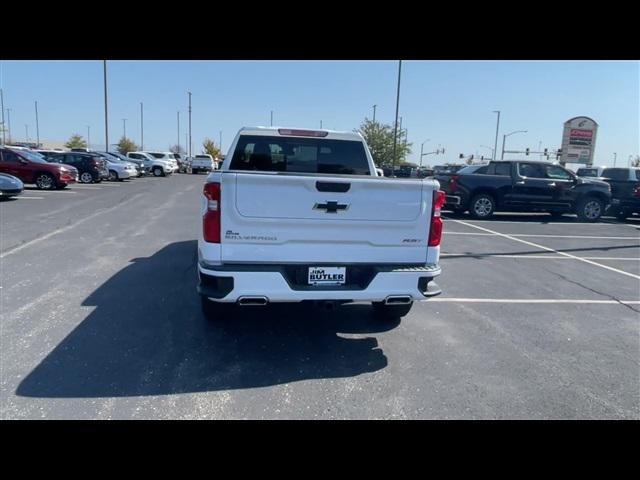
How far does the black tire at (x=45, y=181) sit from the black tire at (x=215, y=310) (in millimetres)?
18091

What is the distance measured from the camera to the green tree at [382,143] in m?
47.8

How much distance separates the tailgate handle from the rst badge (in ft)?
2.25

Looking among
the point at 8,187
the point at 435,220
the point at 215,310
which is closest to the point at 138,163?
the point at 8,187

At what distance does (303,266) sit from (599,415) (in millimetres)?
2519

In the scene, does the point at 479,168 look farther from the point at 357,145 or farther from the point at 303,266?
the point at 303,266

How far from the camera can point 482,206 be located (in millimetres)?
14992

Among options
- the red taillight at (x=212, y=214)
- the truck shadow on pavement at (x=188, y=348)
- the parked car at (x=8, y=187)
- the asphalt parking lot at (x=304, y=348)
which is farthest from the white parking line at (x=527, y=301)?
the parked car at (x=8, y=187)

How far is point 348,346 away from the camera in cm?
430

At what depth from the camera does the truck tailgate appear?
3642 mm

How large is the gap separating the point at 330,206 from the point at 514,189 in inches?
507

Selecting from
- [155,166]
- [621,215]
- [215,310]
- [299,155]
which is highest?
[299,155]

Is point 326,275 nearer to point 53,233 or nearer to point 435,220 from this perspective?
point 435,220

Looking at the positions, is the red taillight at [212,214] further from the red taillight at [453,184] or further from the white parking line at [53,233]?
the red taillight at [453,184]

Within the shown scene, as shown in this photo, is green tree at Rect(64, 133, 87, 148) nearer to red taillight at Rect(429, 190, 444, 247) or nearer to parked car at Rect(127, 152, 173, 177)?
parked car at Rect(127, 152, 173, 177)
